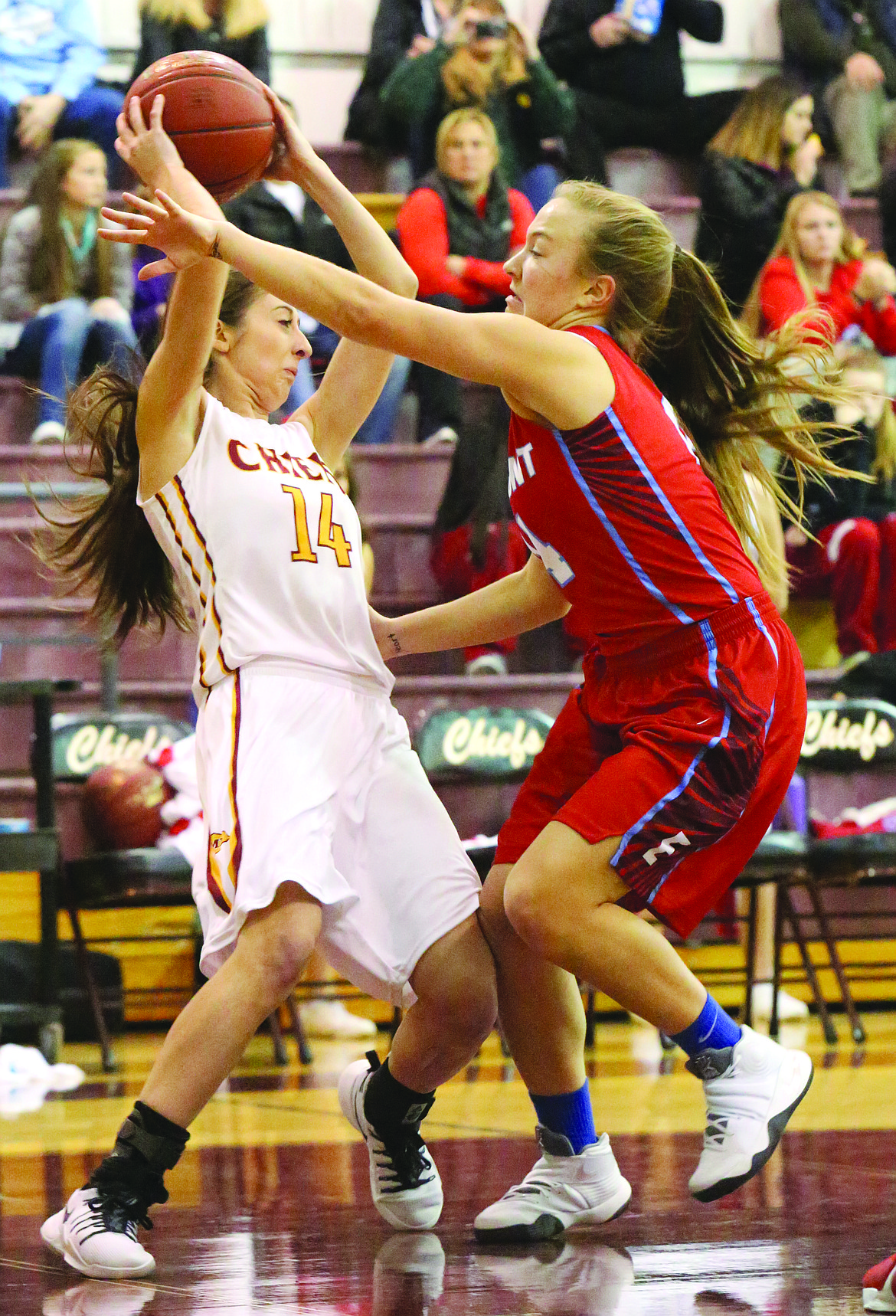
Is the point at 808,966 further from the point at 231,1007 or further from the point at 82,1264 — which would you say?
the point at 82,1264

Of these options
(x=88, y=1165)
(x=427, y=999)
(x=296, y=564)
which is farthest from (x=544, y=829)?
(x=88, y=1165)

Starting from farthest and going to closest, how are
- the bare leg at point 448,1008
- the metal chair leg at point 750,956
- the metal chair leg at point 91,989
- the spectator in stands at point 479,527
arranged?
1. the spectator in stands at point 479,527
2. the metal chair leg at point 750,956
3. the metal chair leg at point 91,989
4. the bare leg at point 448,1008

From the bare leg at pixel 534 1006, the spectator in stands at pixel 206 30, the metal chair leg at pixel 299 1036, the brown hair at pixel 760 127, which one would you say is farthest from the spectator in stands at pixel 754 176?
the bare leg at pixel 534 1006

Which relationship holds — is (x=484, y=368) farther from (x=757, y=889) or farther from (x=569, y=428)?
(x=757, y=889)

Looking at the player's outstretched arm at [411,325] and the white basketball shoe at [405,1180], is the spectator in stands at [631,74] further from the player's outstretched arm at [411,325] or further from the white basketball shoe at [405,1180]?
the white basketball shoe at [405,1180]

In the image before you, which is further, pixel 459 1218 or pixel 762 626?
pixel 459 1218

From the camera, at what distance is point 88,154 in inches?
306

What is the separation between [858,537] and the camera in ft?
25.3

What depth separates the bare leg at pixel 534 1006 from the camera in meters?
3.07

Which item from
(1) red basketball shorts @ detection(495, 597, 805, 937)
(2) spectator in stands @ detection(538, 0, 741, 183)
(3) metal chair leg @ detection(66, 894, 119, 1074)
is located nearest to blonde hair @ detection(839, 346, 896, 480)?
(2) spectator in stands @ detection(538, 0, 741, 183)

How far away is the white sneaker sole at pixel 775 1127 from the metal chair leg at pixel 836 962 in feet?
10.3

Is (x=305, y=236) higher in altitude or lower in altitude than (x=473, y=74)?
lower

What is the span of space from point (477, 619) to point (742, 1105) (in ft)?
3.28

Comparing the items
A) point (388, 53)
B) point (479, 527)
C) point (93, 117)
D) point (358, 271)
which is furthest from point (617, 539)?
point (388, 53)
